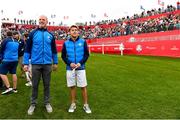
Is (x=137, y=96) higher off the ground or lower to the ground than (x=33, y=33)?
lower

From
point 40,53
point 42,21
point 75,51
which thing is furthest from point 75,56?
point 42,21

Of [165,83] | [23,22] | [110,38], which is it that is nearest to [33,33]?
[165,83]

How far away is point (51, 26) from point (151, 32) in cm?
3365

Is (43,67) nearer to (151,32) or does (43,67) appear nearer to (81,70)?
(81,70)

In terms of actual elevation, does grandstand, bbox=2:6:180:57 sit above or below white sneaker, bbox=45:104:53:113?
above

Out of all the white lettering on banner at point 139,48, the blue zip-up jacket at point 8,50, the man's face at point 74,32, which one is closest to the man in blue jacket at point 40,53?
the man's face at point 74,32

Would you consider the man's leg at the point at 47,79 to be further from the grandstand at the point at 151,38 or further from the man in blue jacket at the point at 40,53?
the grandstand at the point at 151,38

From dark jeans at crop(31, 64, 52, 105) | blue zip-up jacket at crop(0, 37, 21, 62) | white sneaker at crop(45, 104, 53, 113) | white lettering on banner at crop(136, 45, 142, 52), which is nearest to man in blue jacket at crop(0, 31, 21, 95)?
blue zip-up jacket at crop(0, 37, 21, 62)

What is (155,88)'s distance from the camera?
10125 mm

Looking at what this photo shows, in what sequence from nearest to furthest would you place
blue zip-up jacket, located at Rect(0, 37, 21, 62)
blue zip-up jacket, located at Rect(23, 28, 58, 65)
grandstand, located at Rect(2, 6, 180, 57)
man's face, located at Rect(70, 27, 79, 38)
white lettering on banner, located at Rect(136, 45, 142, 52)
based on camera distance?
blue zip-up jacket, located at Rect(23, 28, 58, 65)
man's face, located at Rect(70, 27, 79, 38)
blue zip-up jacket, located at Rect(0, 37, 21, 62)
grandstand, located at Rect(2, 6, 180, 57)
white lettering on banner, located at Rect(136, 45, 142, 52)

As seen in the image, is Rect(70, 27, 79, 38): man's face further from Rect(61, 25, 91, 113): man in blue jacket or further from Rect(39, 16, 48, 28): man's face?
Rect(39, 16, 48, 28): man's face

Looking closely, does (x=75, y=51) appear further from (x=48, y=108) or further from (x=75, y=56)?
(x=48, y=108)

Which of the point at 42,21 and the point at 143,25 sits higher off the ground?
the point at 143,25

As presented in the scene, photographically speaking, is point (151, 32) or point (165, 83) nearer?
point (165, 83)
